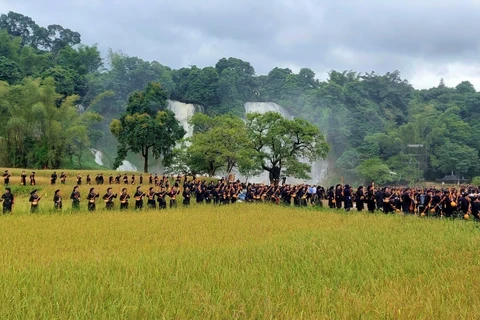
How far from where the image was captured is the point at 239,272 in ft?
21.5

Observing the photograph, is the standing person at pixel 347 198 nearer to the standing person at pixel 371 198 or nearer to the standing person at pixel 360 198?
the standing person at pixel 360 198

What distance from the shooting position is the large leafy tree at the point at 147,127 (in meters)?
35.5

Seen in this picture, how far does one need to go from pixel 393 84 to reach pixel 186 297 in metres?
84.6

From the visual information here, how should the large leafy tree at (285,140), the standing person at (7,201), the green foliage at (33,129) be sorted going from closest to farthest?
the standing person at (7,201), the large leafy tree at (285,140), the green foliage at (33,129)

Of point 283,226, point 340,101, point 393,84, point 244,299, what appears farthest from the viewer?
point 393,84

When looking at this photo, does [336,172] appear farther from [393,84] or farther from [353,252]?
[353,252]

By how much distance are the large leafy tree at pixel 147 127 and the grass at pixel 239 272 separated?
23.7m

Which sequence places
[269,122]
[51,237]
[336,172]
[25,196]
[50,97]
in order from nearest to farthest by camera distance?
[51,237], [25,196], [269,122], [50,97], [336,172]

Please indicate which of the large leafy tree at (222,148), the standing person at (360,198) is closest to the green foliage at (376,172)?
the large leafy tree at (222,148)

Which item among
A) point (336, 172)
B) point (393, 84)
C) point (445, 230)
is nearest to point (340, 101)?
point (336, 172)

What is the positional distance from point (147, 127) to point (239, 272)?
3030 centimetres

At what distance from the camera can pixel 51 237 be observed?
10.7 meters

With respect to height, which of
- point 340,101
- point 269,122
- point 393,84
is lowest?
point 269,122

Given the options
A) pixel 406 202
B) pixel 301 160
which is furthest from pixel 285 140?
pixel 301 160
